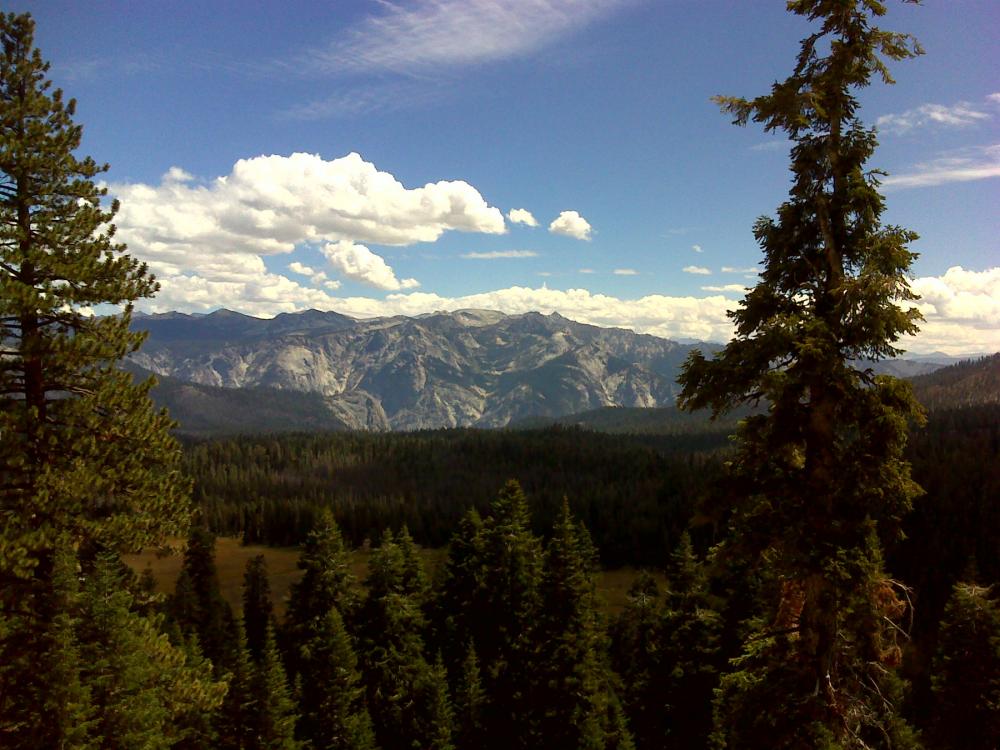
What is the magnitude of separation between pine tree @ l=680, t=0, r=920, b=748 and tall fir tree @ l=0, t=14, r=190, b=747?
1476 cm

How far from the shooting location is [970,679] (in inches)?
1335

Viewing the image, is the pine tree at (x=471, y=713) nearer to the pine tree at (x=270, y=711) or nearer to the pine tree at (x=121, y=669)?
the pine tree at (x=270, y=711)

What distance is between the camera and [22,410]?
15.0m

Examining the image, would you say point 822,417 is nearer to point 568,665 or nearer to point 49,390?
point 49,390

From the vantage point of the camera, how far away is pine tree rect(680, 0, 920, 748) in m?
10.5

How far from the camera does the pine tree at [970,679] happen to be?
32.9 m

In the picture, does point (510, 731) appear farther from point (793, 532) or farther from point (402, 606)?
point (793, 532)

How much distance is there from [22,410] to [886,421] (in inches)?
748

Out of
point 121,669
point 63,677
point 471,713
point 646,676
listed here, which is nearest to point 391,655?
Answer: point 471,713

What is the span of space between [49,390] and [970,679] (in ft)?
149

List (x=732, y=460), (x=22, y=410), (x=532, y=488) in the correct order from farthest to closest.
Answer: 1. (x=532, y=488)
2. (x=22, y=410)
3. (x=732, y=460)

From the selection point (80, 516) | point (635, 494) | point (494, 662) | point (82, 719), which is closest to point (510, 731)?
point (494, 662)

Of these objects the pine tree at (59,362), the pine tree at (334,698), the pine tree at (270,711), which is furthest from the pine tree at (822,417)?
the pine tree at (334,698)

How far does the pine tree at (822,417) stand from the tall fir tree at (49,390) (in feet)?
48.4
